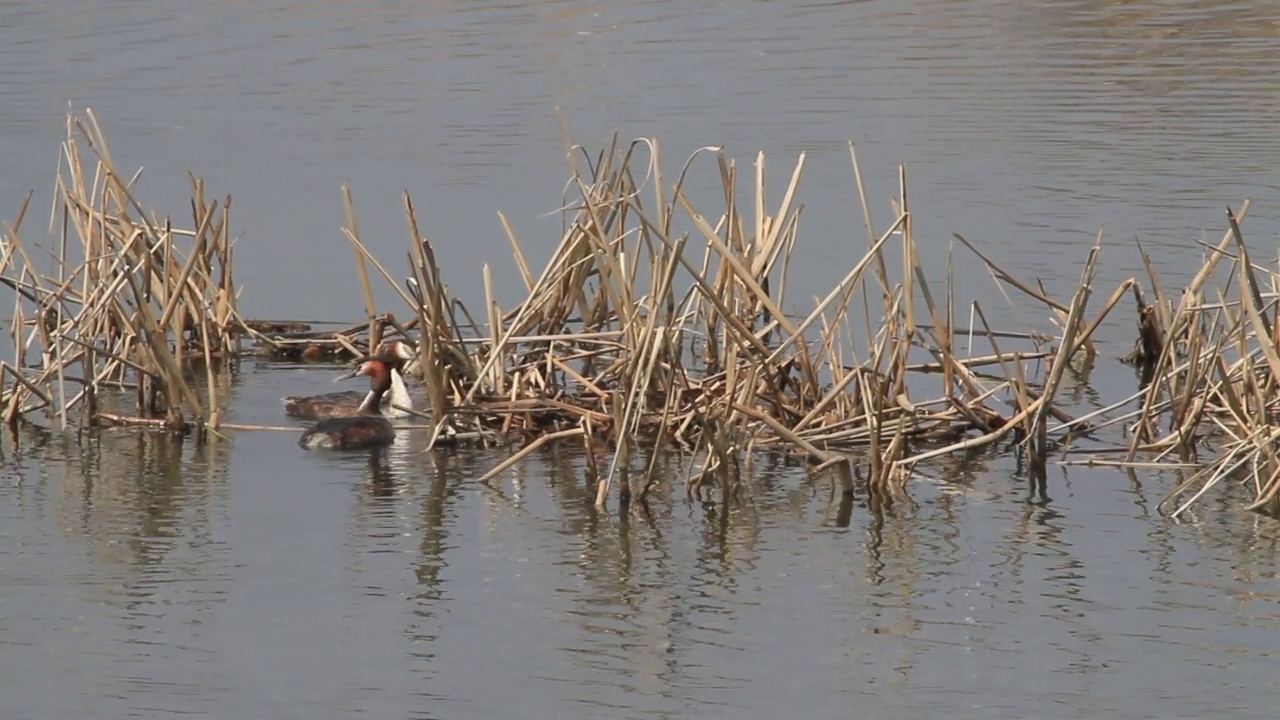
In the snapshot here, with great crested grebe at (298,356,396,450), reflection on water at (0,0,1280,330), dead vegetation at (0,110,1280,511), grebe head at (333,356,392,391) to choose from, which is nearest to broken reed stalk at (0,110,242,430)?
dead vegetation at (0,110,1280,511)

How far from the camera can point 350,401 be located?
930cm

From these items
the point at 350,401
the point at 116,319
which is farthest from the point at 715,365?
the point at 116,319

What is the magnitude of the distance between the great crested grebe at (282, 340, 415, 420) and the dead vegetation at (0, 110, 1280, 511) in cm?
33

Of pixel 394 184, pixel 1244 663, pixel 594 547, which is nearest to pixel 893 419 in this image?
pixel 594 547

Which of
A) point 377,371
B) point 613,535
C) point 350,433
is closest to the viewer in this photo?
point 613,535

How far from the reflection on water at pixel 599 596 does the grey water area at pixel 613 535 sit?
2 cm

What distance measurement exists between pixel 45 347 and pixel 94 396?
11.8 inches

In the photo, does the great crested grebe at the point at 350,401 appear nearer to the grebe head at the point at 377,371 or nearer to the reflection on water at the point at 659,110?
the grebe head at the point at 377,371

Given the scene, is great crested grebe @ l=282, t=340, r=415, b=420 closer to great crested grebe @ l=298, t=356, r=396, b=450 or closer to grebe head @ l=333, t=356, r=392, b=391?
grebe head @ l=333, t=356, r=392, b=391

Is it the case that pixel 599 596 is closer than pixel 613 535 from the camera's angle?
Yes

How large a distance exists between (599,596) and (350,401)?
9.38ft

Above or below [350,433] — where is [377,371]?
above

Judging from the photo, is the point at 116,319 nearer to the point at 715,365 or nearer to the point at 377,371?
the point at 377,371

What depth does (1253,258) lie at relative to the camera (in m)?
11.4
